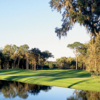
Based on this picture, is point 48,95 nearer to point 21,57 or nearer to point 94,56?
point 94,56

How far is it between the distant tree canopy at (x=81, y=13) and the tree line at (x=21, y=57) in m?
43.8

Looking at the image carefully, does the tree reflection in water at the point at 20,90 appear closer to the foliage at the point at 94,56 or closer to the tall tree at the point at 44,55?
the foliage at the point at 94,56

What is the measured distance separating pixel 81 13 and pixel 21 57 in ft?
155

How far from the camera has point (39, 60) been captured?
61.9 m

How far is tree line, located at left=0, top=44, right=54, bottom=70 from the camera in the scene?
195 ft

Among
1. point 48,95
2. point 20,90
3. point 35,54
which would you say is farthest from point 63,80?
point 35,54

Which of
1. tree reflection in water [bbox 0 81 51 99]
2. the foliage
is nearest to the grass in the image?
the foliage

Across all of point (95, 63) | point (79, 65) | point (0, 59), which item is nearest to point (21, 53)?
point (0, 59)

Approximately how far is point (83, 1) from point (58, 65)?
5637 centimetres

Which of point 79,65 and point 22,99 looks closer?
point 22,99

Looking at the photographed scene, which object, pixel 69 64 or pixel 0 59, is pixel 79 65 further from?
pixel 0 59

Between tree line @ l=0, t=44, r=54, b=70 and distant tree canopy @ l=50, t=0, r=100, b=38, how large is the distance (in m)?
43.8

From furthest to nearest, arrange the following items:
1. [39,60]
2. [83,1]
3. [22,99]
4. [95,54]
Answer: [39,60], [83,1], [95,54], [22,99]

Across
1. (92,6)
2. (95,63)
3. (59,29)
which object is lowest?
(95,63)
